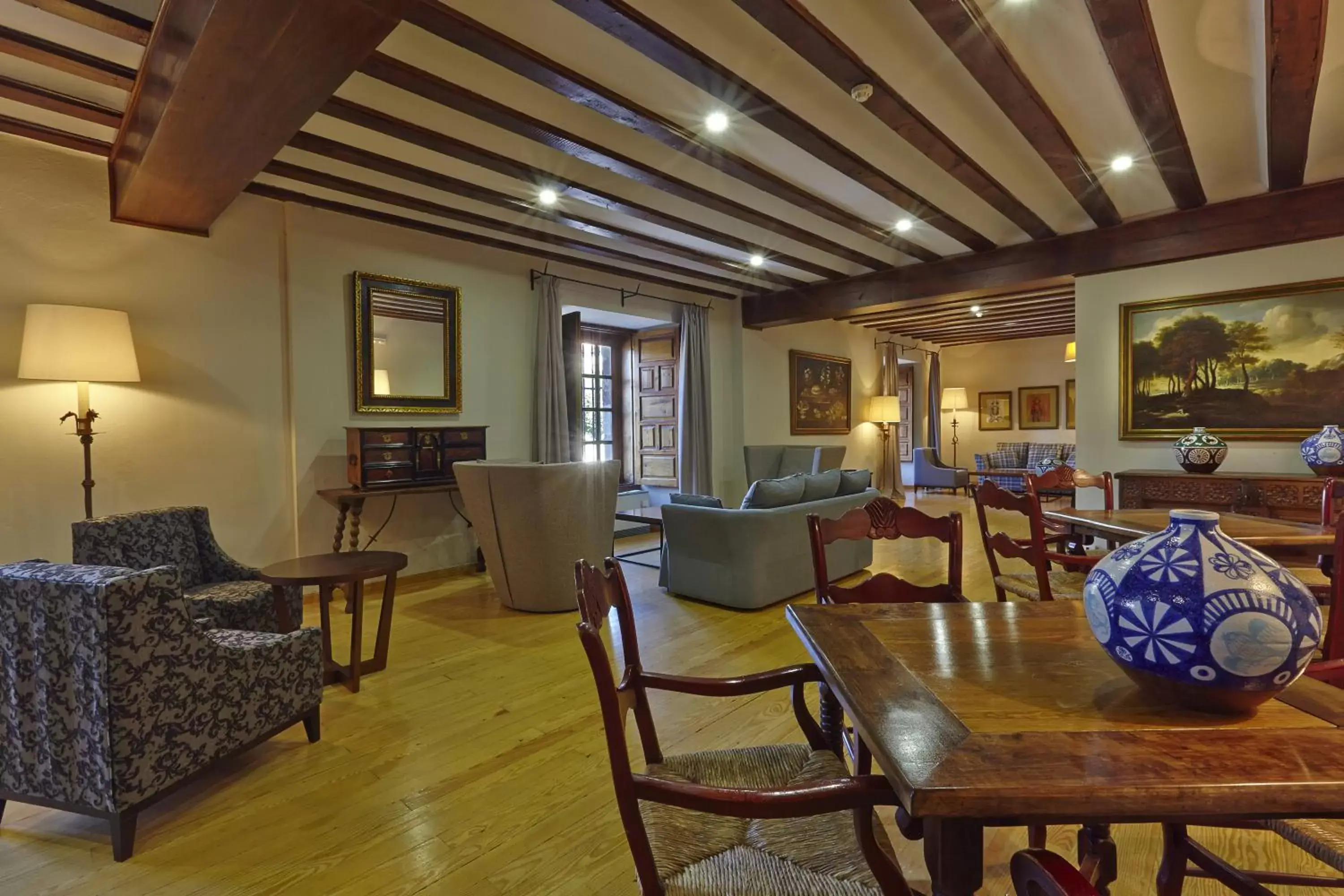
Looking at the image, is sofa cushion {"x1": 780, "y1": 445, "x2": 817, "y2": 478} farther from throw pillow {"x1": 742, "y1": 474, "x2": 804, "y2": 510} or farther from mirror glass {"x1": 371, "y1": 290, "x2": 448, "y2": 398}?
mirror glass {"x1": 371, "y1": 290, "x2": 448, "y2": 398}

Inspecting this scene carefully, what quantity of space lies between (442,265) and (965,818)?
506cm

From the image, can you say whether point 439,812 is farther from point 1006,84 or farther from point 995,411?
point 995,411

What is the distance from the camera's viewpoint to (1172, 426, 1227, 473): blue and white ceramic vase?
3.96m

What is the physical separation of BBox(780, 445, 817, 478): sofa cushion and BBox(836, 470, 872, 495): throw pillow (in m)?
2.60

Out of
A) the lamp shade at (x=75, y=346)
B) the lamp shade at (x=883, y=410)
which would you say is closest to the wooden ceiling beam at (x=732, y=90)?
the lamp shade at (x=75, y=346)

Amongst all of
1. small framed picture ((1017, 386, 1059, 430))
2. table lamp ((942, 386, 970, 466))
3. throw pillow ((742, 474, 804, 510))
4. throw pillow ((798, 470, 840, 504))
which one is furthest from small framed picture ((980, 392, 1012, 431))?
throw pillow ((742, 474, 804, 510))

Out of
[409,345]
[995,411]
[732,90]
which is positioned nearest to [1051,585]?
[732,90]

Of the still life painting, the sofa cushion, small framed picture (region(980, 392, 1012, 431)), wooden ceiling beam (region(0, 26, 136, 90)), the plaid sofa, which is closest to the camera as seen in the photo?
wooden ceiling beam (region(0, 26, 136, 90))

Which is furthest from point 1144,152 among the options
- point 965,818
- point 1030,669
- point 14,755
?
point 14,755

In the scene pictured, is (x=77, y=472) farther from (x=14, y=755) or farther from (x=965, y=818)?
(x=965, y=818)

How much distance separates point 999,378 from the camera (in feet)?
37.4

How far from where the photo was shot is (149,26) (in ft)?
7.73

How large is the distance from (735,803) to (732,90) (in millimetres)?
2791

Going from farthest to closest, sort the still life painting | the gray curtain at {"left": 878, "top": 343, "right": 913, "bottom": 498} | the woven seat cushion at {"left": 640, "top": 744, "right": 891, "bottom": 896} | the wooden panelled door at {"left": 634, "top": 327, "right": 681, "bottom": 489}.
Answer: the gray curtain at {"left": 878, "top": 343, "right": 913, "bottom": 498}, the still life painting, the wooden panelled door at {"left": 634, "top": 327, "right": 681, "bottom": 489}, the woven seat cushion at {"left": 640, "top": 744, "right": 891, "bottom": 896}
